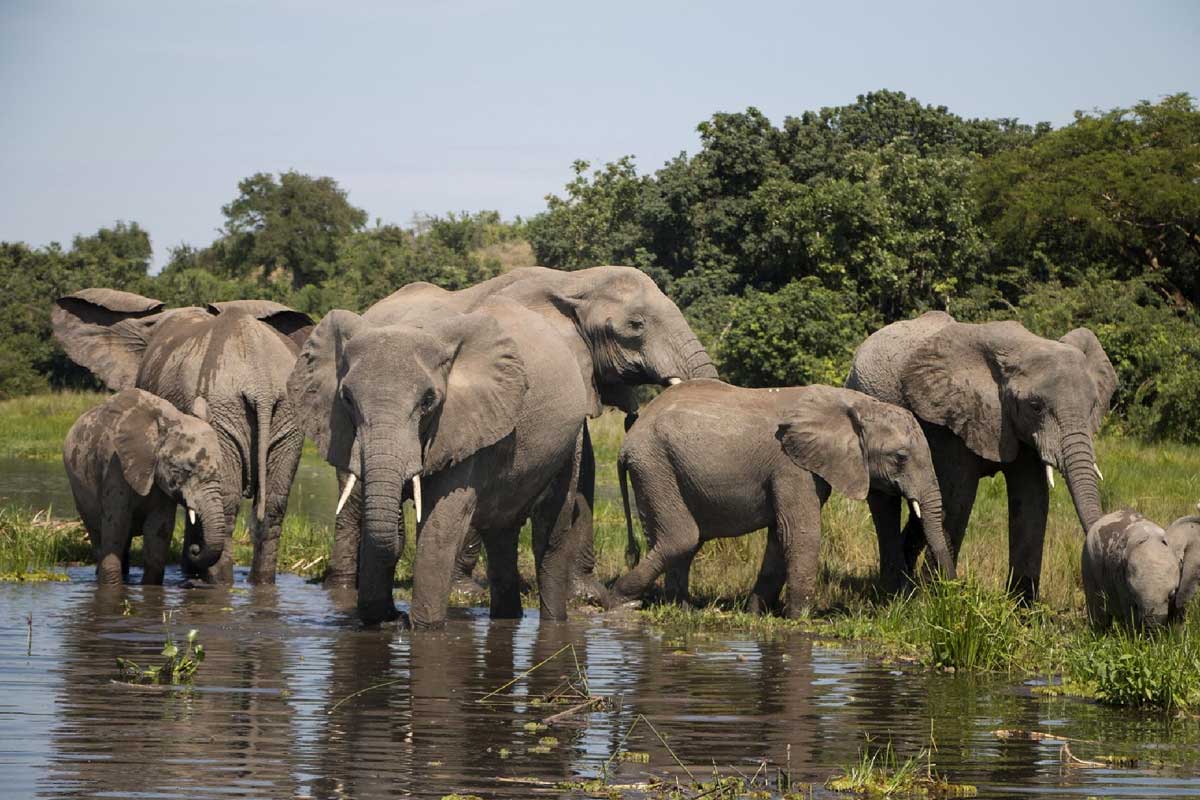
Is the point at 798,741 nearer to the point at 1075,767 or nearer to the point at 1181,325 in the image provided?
the point at 1075,767

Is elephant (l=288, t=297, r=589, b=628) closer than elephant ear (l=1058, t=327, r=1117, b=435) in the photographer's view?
Yes

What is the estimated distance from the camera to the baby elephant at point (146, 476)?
1238 cm

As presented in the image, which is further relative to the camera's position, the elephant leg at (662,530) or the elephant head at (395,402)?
the elephant leg at (662,530)

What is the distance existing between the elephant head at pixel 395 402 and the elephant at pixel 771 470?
202 cm

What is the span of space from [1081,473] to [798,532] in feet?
6.33

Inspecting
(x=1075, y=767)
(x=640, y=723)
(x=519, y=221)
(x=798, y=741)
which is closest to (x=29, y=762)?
(x=640, y=723)

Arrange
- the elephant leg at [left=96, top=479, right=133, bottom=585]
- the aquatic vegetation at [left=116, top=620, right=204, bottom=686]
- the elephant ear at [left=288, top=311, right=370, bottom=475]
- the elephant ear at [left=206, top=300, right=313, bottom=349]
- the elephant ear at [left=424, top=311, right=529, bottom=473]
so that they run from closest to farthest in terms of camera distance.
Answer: the aquatic vegetation at [left=116, top=620, right=204, bottom=686], the elephant ear at [left=424, top=311, right=529, bottom=473], the elephant ear at [left=288, top=311, right=370, bottom=475], the elephant leg at [left=96, top=479, right=133, bottom=585], the elephant ear at [left=206, top=300, right=313, bottom=349]

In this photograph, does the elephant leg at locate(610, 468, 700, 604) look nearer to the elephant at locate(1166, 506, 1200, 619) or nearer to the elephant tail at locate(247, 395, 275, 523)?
the elephant tail at locate(247, 395, 275, 523)

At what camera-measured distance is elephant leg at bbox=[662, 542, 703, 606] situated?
1223cm

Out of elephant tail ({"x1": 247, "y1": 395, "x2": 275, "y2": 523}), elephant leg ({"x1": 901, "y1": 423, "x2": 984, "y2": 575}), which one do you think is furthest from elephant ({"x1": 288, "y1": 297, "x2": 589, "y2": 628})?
elephant leg ({"x1": 901, "y1": 423, "x2": 984, "y2": 575})

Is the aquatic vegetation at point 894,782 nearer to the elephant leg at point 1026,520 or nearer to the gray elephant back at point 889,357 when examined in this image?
the elephant leg at point 1026,520

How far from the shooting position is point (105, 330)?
15.3 metres

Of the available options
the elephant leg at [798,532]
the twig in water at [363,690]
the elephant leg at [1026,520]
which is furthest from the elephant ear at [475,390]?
the elephant leg at [1026,520]

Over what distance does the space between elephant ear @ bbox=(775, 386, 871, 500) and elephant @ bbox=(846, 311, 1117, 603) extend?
925mm
